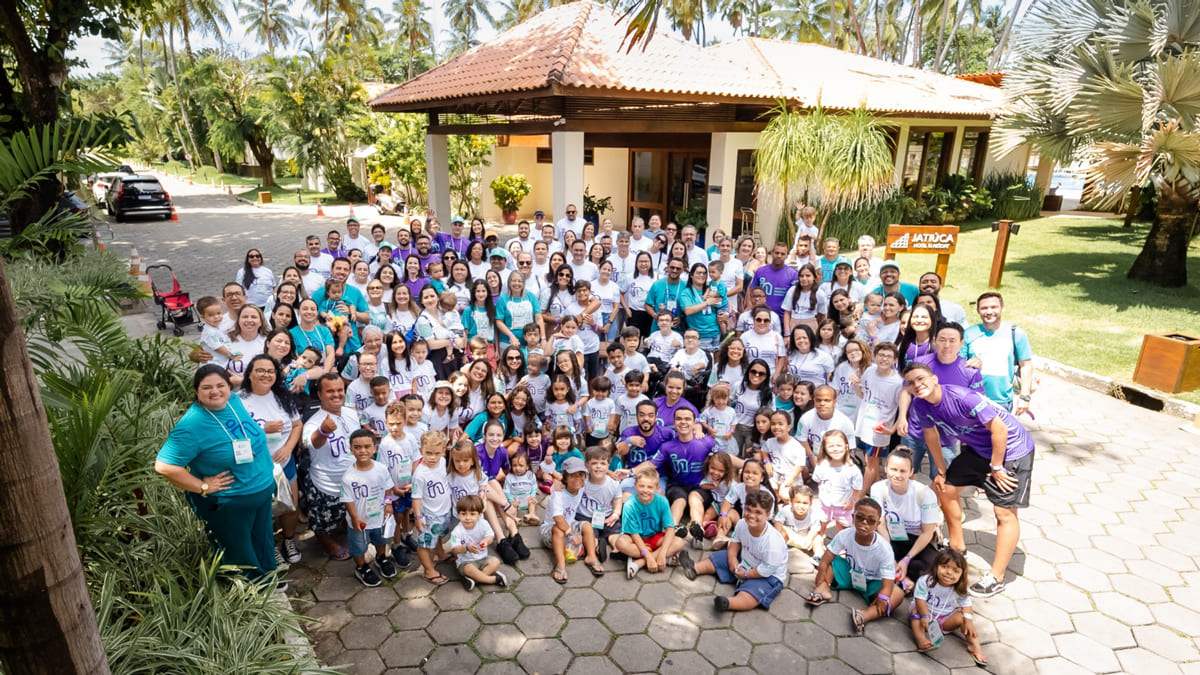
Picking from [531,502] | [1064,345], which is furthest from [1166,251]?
[531,502]

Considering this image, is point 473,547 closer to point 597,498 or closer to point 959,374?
point 597,498

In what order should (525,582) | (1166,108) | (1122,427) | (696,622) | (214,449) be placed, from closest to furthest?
(214,449), (696,622), (525,582), (1122,427), (1166,108)

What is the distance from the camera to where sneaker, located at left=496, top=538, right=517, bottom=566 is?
497 cm

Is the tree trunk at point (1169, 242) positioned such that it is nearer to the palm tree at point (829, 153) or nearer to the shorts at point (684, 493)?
the palm tree at point (829, 153)

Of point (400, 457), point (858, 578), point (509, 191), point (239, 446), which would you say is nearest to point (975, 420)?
point (858, 578)

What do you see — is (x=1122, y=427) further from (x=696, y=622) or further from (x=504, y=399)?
(x=504, y=399)

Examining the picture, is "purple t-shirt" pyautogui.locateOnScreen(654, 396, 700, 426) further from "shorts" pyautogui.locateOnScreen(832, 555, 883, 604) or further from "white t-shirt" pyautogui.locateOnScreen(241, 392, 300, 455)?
"white t-shirt" pyautogui.locateOnScreen(241, 392, 300, 455)

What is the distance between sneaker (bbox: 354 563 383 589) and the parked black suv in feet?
76.4

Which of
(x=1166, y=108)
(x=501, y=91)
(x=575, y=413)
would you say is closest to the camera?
(x=575, y=413)

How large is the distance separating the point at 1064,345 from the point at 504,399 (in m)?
8.25

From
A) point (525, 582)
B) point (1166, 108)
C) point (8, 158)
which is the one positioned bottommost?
point (525, 582)

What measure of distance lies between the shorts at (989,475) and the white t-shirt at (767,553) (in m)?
1.41

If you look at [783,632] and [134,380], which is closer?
[783,632]

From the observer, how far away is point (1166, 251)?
11.6m
